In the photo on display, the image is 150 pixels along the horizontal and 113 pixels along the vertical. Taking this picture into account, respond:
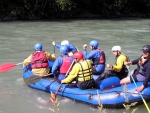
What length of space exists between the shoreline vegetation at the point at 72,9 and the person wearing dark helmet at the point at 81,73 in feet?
49.2

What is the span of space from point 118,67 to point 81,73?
80 centimetres

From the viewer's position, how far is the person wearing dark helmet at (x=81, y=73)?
226 inches

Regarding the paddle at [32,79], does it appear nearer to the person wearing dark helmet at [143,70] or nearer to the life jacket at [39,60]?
the life jacket at [39,60]

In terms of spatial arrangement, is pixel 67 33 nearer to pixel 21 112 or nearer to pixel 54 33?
pixel 54 33

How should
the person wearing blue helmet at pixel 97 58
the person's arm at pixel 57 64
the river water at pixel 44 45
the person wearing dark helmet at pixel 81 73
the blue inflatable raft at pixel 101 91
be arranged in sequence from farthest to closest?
the person wearing blue helmet at pixel 97 58 < the person's arm at pixel 57 64 < the river water at pixel 44 45 < the person wearing dark helmet at pixel 81 73 < the blue inflatable raft at pixel 101 91

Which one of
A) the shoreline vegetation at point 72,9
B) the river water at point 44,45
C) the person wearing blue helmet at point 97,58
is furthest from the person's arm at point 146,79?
the shoreline vegetation at point 72,9

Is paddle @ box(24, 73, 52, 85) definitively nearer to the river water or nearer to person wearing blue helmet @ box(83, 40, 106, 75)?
the river water

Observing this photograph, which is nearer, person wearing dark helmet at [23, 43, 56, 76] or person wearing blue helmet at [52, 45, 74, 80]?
person wearing blue helmet at [52, 45, 74, 80]

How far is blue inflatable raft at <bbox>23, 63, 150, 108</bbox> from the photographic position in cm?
555

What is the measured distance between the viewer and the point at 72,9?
22422 mm

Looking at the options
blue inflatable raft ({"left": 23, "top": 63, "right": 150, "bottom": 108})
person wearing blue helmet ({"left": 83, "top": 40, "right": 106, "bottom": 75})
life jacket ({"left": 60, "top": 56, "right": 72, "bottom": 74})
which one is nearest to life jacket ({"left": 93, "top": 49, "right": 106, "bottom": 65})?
person wearing blue helmet ({"left": 83, "top": 40, "right": 106, "bottom": 75})

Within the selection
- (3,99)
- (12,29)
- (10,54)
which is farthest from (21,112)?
(12,29)

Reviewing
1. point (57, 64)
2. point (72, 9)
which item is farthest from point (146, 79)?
point (72, 9)

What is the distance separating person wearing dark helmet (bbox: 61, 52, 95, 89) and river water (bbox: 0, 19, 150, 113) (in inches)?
16.3
